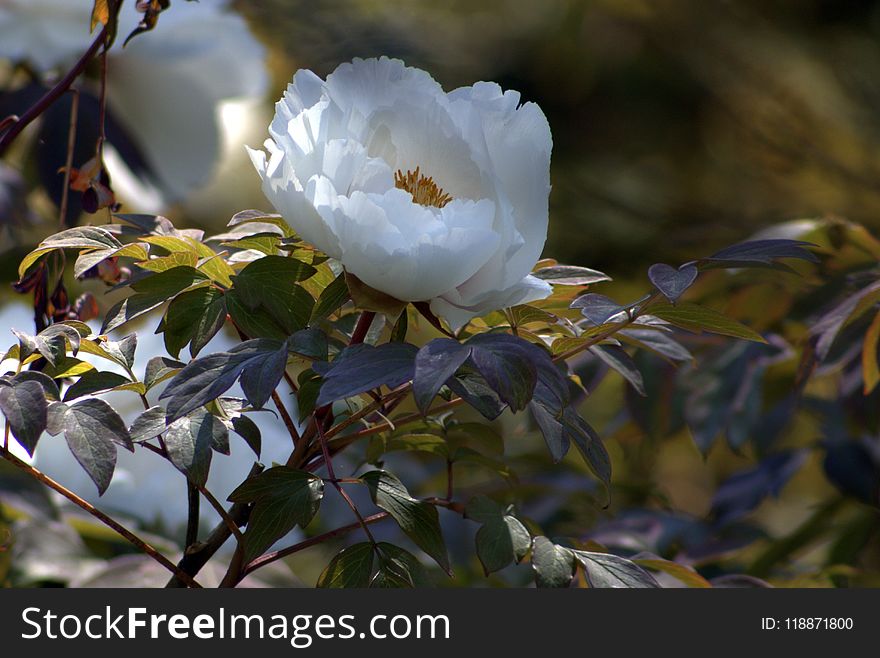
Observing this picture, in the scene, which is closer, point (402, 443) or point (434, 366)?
point (434, 366)

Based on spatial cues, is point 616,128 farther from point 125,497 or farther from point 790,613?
point 790,613

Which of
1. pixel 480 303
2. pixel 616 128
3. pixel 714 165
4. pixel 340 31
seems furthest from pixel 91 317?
pixel 714 165

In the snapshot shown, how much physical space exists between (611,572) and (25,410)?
21 cm

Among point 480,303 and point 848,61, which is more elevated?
point 480,303

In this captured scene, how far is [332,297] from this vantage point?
34cm

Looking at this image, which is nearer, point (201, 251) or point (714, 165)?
point (201, 251)

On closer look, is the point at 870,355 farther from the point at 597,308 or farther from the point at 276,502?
the point at 276,502

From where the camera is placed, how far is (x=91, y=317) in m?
0.45

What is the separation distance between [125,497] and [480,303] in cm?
39

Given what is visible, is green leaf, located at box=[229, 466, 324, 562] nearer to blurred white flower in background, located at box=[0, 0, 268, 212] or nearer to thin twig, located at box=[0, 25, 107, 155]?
thin twig, located at box=[0, 25, 107, 155]

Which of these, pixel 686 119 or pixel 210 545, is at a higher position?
pixel 210 545

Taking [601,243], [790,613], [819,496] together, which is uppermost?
[790,613]

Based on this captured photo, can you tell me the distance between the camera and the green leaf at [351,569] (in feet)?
1.11

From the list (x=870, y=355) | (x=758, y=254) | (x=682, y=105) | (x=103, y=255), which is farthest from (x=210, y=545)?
(x=682, y=105)
